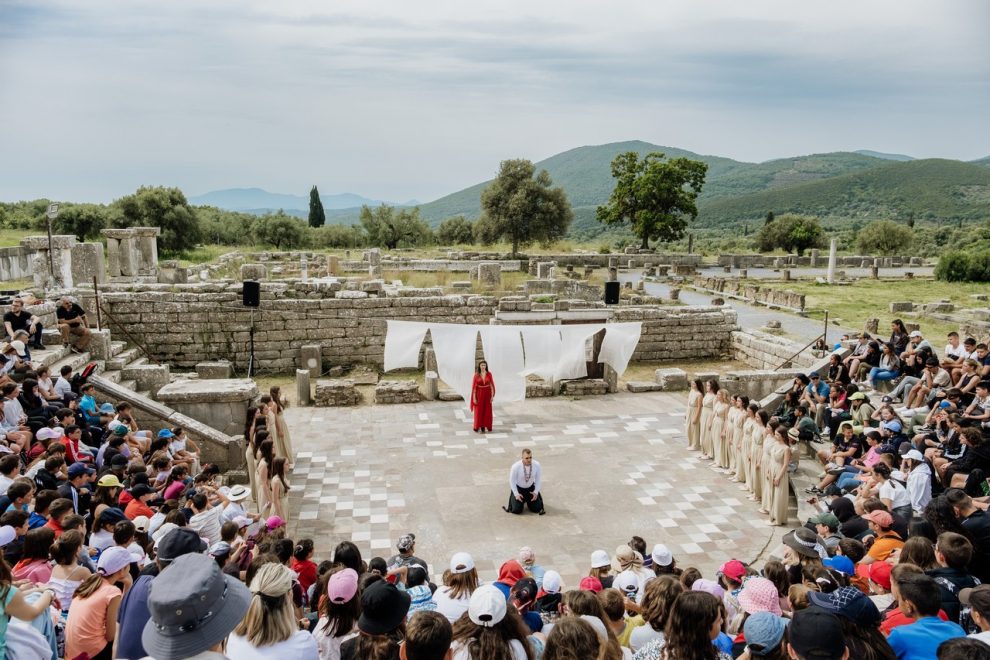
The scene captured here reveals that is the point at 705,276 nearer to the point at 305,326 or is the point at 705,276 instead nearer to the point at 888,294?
the point at 888,294

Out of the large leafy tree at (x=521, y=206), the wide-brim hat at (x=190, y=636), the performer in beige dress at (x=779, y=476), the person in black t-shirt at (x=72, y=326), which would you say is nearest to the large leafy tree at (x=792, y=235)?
the large leafy tree at (x=521, y=206)

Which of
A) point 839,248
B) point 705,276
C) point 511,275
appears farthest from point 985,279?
point 839,248

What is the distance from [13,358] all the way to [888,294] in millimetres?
32762

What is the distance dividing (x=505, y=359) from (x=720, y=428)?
4725 mm

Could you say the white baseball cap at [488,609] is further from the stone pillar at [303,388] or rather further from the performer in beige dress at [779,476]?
the stone pillar at [303,388]

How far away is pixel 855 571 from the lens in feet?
20.4

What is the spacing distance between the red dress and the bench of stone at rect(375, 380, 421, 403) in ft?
7.94

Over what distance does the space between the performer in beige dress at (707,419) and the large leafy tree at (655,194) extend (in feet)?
119

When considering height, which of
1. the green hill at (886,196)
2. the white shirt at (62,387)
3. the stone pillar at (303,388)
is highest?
the green hill at (886,196)

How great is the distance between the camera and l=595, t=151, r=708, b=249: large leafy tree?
1869 inches

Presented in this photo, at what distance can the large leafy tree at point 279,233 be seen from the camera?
50.3 metres

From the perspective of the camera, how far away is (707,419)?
12.5 meters

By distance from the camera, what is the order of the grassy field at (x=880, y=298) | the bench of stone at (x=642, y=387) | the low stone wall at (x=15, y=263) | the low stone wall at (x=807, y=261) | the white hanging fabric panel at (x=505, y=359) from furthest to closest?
the low stone wall at (x=807, y=261)
the low stone wall at (x=15, y=263)
the grassy field at (x=880, y=298)
the bench of stone at (x=642, y=387)
the white hanging fabric panel at (x=505, y=359)

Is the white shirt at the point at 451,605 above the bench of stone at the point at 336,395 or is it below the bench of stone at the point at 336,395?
above
